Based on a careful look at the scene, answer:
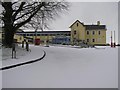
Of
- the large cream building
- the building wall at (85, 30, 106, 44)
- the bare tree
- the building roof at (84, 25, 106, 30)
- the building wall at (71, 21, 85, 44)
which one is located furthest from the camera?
the building roof at (84, 25, 106, 30)

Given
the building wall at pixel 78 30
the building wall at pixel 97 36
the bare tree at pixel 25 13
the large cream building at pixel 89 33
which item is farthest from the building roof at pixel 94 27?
the bare tree at pixel 25 13

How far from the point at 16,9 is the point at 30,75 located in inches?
583

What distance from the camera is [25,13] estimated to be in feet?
81.6

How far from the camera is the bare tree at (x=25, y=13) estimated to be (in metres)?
23.8

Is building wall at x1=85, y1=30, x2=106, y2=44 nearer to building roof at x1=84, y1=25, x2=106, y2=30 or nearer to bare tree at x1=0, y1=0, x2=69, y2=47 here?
building roof at x1=84, y1=25, x2=106, y2=30

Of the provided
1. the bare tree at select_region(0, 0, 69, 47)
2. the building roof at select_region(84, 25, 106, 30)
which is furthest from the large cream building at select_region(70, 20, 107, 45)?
the bare tree at select_region(0, 0, 69, 47)

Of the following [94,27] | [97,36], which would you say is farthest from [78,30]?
[94,27]

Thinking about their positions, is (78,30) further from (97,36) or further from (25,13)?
(25,13)

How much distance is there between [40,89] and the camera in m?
9.06

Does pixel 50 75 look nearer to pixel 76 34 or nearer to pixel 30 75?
pixel 30 75

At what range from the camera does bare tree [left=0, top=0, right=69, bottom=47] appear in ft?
78.0

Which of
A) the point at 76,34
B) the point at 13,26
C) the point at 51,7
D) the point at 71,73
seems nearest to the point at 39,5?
the point at 51,7

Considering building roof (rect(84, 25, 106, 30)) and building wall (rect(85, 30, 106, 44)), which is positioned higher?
building roof (rect(84, 25, 106, 30))

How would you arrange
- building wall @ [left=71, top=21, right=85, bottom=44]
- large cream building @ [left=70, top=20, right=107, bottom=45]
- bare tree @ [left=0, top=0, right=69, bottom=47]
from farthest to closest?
large cream building @ [left=70, top=20, right=107, bottom=45] → building wall @ [left=71, top=21, right=85, bottom=44] → bare tree @ [left=0, top=0, right=69, bottom=47]
